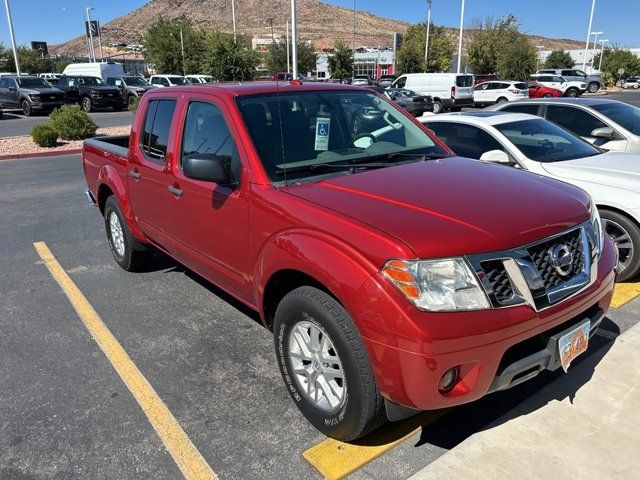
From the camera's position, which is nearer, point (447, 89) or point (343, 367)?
point (343, 367)

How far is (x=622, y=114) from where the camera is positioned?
23.9 feet

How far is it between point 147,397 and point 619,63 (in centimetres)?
8080

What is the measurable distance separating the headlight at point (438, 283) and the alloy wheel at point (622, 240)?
3104mm

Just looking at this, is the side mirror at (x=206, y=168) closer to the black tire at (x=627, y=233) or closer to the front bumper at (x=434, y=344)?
the front bumper at (x=434, y=344)

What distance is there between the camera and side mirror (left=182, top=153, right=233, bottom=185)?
309 cm

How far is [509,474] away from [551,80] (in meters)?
45.4

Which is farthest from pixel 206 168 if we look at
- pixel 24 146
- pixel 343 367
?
pixel 24 146

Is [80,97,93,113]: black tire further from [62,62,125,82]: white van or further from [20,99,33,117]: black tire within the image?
[62,62,125,82]: white van

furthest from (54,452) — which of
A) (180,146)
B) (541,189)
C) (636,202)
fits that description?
(636,202)

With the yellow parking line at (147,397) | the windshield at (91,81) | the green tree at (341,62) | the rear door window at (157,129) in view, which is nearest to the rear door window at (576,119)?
the rear door window at (157,129)

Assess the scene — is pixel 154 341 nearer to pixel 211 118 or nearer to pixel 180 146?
pixel 180 146

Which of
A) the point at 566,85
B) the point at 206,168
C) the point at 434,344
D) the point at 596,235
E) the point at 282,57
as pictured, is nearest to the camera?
the point at 434,344

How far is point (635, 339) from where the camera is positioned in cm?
376

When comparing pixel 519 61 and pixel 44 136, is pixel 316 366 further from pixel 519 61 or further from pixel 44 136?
pixel 519 61
